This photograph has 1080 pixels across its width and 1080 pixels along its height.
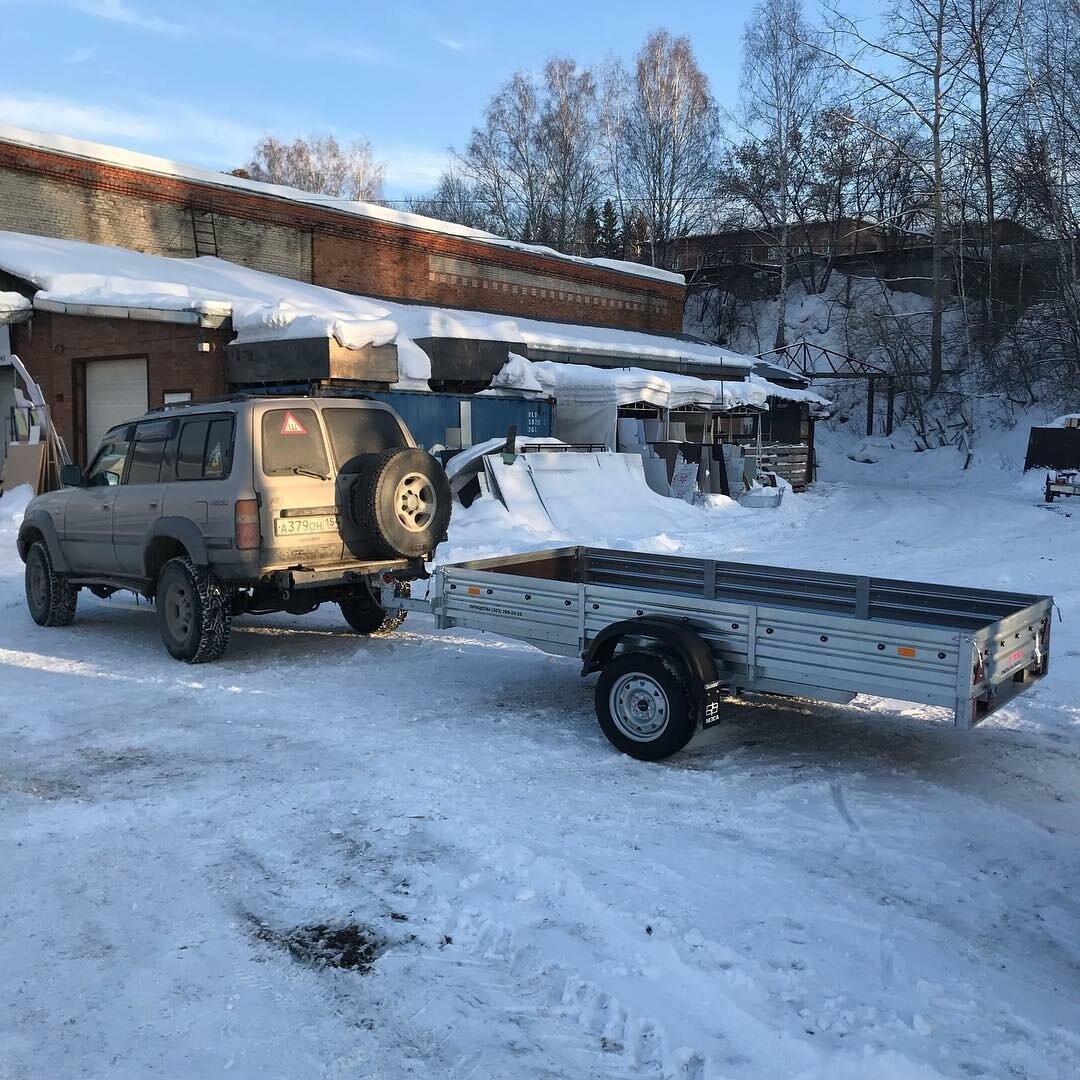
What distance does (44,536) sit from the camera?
386 inches

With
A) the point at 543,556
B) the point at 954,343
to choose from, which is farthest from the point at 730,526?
the point at 954,343

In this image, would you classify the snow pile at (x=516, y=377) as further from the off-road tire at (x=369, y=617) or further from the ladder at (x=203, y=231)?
the off-road tire at (x=369, y=617)

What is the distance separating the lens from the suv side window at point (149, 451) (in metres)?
8.62

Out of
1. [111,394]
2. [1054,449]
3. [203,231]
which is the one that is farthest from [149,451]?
[1054,449]

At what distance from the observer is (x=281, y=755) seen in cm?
587

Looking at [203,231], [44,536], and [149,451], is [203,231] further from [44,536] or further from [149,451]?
[149,451]

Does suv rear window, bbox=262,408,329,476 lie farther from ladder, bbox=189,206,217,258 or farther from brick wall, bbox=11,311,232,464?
ladder, bbox=189,206,217,258

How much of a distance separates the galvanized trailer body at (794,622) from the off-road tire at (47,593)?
3.94m

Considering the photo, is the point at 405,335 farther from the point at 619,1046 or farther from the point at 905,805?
the point at 619,1046

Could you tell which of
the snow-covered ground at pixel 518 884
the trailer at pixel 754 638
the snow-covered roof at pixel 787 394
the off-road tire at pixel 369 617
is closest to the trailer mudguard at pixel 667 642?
the trailer at pixel 754 638

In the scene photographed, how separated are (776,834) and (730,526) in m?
13.9

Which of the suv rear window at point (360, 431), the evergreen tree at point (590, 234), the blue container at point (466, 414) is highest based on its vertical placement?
the evergreen tree at point (590, 234)

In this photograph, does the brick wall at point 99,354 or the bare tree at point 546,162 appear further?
the bare tree at point 546,162

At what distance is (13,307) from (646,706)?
17017mm
